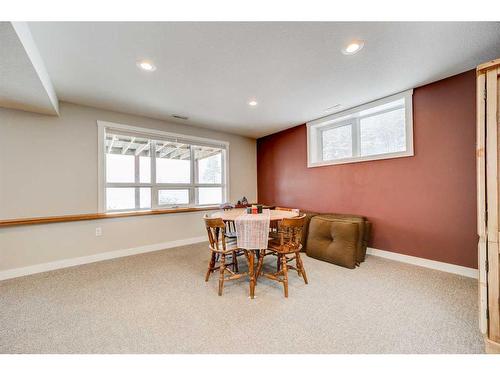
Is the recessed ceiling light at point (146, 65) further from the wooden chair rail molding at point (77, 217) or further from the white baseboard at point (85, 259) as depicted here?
the white baseboard at point (85, 259)

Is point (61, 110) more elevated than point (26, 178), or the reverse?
point (61, 110)

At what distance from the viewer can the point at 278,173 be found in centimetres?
469

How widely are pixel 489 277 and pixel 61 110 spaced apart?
487 cm

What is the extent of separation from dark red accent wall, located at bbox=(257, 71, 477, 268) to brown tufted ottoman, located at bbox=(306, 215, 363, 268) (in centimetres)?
65

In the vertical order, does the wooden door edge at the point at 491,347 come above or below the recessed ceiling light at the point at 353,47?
below

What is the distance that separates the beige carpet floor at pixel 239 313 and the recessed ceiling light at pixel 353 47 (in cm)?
238

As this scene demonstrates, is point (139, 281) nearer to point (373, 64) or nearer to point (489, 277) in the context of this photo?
point (489, 277)

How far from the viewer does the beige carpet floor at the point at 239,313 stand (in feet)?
4.50

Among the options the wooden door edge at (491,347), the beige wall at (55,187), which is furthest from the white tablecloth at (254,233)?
the beige wall at (55,187)

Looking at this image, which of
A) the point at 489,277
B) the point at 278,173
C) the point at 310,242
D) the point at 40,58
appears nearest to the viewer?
the point at 489,277

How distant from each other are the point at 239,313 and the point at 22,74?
2.94 m

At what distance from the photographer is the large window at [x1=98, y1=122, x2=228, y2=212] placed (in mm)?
3354
